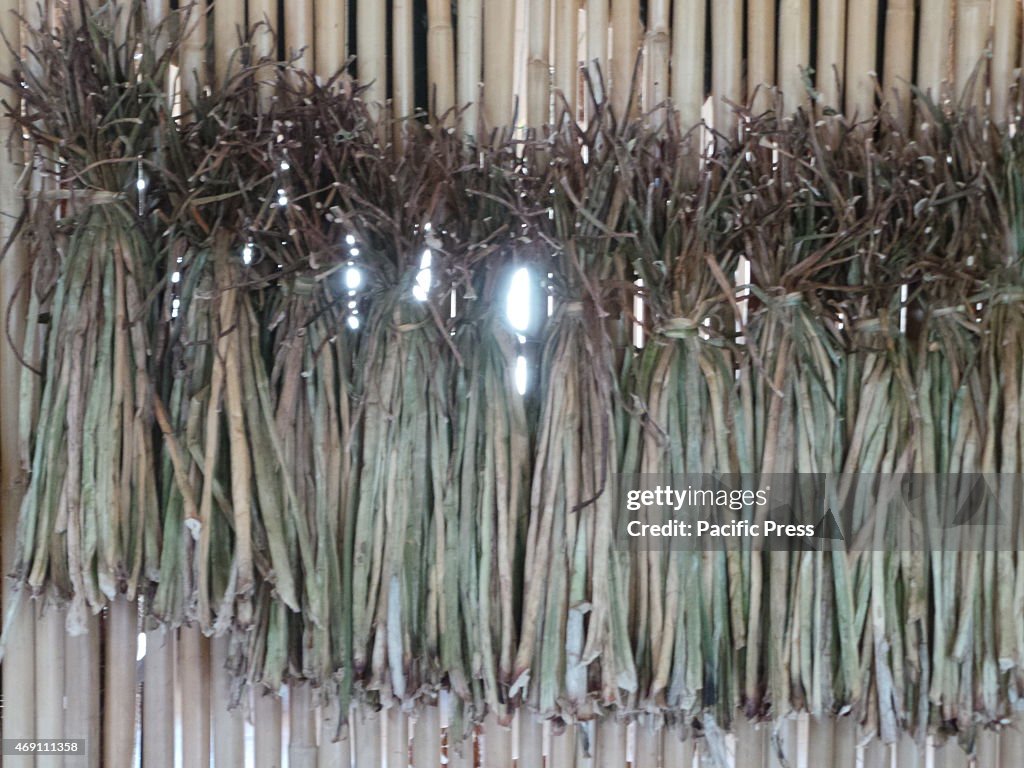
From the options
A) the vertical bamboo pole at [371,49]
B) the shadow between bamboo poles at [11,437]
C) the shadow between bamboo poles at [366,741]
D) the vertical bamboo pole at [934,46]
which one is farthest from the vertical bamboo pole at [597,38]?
the shadow between bamboo poles at [366,741]

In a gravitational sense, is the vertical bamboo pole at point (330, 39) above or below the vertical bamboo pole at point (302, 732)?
above

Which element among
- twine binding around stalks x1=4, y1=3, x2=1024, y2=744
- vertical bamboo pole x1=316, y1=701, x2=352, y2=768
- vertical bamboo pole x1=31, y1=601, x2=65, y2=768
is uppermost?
twine binding around stalks x1=4, y1=3, x2=1024, y2=744

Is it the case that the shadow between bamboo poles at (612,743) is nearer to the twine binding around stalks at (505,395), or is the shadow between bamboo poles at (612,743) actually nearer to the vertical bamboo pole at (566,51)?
the twine binding around stalks at (505,395)

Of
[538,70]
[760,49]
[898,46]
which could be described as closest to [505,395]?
[538,70]

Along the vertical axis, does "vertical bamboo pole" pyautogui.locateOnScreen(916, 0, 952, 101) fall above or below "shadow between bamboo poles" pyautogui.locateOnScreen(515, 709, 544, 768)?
above

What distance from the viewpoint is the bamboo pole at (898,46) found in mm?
968

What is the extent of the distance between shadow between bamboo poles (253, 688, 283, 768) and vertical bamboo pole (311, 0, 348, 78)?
686 mm

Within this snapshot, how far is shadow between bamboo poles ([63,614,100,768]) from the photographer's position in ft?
3.21

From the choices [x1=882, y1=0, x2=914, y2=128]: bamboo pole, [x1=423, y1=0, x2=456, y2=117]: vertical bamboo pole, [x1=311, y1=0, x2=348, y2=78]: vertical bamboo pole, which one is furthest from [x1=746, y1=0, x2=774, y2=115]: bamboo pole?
[x1=311, y1=0, x2=348, y2=78]: vertical bamboo pole

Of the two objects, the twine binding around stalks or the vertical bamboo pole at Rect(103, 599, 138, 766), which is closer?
the twine binding around stalks

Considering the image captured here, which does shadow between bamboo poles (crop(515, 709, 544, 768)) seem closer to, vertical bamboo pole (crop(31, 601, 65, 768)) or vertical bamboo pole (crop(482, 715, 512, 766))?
vertical bamboo pole (crop(482, 715, 512, 766))

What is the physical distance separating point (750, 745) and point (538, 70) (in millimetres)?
778

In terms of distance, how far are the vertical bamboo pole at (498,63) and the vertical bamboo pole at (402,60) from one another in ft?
0.22

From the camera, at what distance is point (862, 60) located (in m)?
0.97
